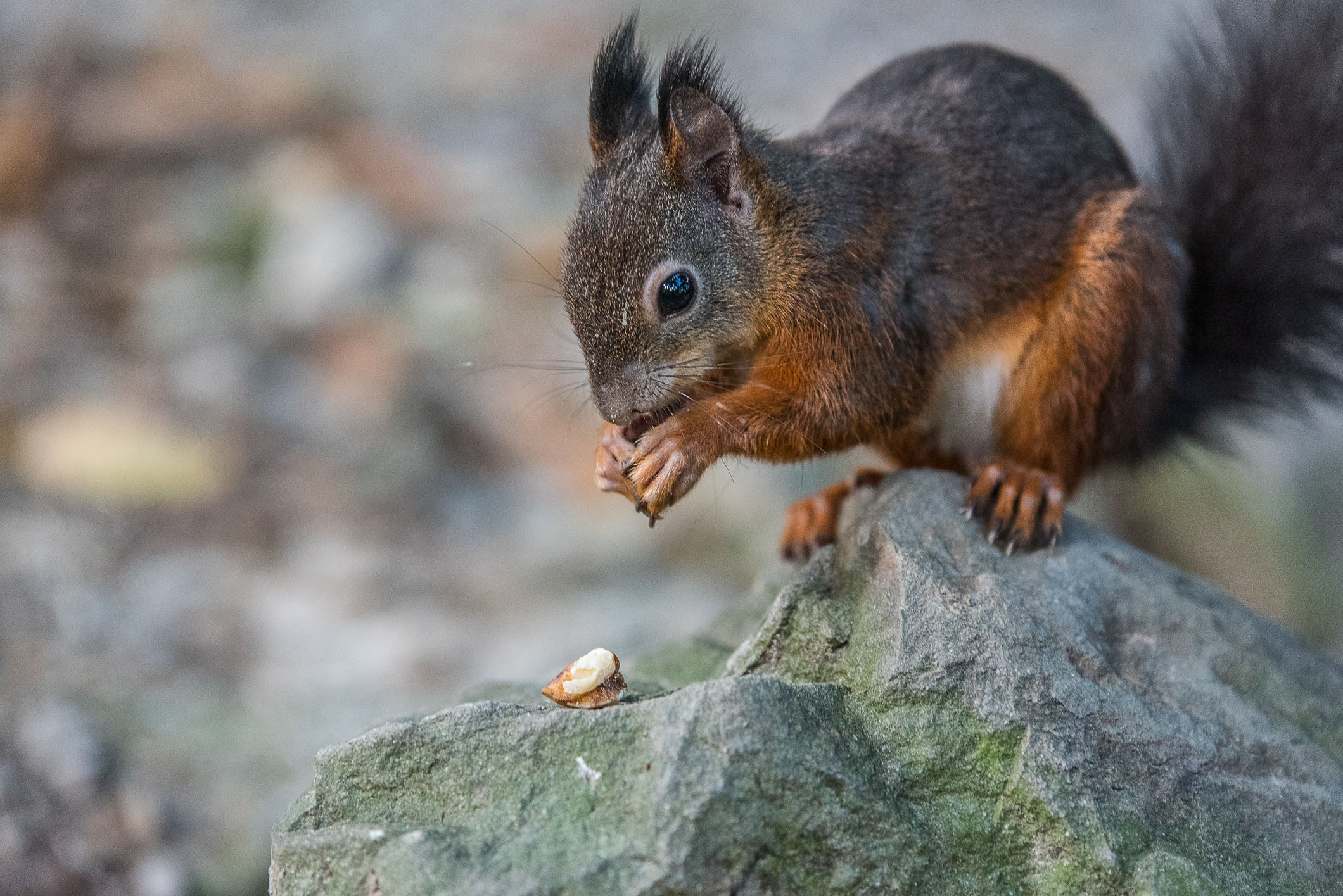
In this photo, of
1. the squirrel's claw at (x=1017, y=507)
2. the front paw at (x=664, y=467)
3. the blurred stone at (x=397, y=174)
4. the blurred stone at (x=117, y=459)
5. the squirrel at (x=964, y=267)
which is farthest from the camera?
the blurred stone at (x=397, y=174)

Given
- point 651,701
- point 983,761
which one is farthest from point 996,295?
point 651,701

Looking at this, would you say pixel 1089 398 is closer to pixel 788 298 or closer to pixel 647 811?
pixel 788 298

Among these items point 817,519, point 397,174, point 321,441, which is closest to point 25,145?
point 397,174

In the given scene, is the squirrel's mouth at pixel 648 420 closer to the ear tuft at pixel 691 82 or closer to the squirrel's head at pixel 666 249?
the squirrel's head at pixel 666 249

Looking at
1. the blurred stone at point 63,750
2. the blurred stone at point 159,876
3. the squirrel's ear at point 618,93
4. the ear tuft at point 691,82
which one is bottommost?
the blurred stone at point 159,876

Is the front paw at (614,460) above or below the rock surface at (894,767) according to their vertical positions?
above

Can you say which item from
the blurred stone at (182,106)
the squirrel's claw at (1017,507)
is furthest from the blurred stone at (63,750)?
the blurred stone at (182,106)
